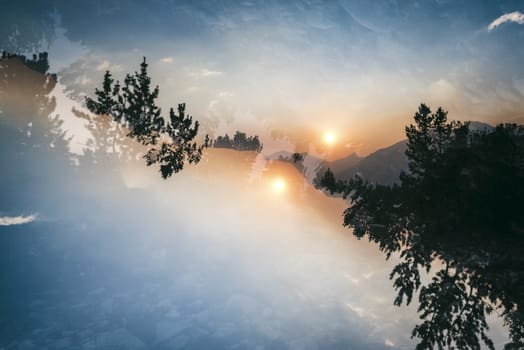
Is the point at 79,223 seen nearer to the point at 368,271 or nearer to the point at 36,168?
the point at 36,168

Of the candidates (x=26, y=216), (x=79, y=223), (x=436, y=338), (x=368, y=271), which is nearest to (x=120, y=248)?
(x=79, y=223)

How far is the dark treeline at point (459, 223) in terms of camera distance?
5176 mm

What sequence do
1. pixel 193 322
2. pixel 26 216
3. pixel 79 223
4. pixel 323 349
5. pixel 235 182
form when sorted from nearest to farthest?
pixel 26 216 < pixel 79 223 < pixel 193 322 < pixel 323 349 < pixel 235 182

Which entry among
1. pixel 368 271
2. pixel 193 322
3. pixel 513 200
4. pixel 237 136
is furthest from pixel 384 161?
pixel 368 271

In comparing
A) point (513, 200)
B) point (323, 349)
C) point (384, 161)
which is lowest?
point (323, 349)

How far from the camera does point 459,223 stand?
5922 millimetres

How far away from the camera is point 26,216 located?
53688 millimetres

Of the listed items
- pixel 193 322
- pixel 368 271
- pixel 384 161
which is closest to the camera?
pixel 384 161

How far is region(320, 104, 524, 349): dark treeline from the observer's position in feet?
17.0

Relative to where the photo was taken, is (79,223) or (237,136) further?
(237,136)

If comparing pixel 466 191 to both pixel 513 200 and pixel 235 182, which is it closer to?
pixel 513 200

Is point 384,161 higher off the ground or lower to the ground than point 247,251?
higher

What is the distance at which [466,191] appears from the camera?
17.7 ft

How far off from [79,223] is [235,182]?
44510 mm
